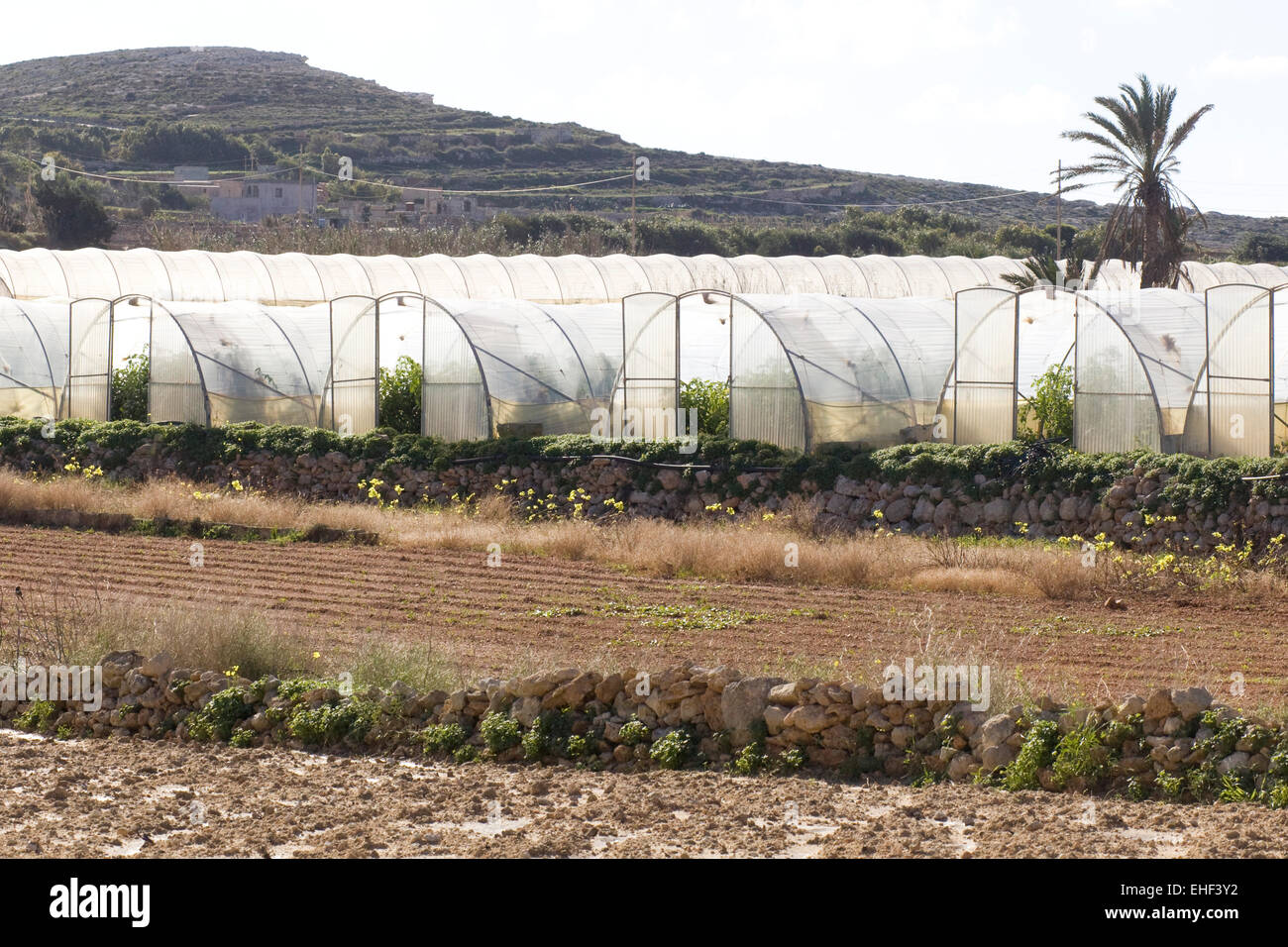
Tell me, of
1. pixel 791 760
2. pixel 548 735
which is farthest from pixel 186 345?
pixel 791 760

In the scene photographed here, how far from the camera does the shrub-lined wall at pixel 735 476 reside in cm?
2047

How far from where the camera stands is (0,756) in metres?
10.8

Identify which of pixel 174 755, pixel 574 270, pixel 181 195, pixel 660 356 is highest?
pixel 181 195

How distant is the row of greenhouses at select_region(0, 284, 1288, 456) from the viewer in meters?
22.7

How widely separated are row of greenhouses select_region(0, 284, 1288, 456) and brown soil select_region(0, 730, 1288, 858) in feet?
48.3

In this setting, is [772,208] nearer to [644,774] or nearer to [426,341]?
[426,341]

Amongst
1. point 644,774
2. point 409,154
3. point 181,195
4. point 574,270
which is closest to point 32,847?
Result: point 644,774

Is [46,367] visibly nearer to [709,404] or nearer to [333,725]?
[709,404]

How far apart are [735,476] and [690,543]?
15.7 ft

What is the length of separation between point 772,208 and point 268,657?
83807 millimetres

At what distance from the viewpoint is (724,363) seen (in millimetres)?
26281

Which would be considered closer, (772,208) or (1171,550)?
(1171,550)

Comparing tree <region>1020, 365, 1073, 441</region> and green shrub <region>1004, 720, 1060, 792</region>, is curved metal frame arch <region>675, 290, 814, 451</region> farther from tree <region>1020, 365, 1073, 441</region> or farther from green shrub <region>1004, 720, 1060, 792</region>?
green shrub <region>1004, 720, 1060, 792</region>
